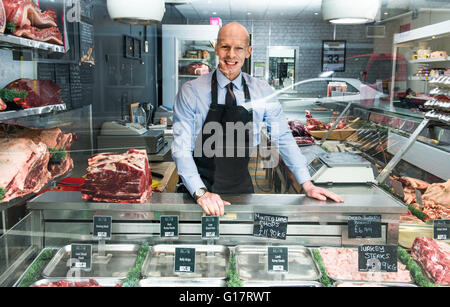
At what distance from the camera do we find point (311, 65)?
3002 millimetres

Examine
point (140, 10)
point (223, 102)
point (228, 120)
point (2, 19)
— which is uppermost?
point (140, 10)

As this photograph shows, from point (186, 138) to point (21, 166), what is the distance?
91 cm

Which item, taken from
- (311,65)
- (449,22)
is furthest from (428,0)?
(311,65)

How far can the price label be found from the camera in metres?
1.98

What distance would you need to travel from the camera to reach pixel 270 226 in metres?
1.98

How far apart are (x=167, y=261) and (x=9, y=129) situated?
129 centimetres

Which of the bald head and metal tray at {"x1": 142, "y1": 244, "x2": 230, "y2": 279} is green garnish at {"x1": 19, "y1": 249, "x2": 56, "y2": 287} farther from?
the bald head

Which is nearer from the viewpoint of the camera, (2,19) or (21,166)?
(2,19)

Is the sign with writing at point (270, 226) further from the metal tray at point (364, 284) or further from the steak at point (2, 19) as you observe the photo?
the steak at point (2, 19)

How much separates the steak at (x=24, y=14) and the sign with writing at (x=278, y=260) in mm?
1720

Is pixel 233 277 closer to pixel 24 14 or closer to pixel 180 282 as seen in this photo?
pixel 180 282

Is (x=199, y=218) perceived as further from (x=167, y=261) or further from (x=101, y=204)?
(x=101, y=204)

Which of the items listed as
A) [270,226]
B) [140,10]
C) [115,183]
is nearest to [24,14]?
[140,10]

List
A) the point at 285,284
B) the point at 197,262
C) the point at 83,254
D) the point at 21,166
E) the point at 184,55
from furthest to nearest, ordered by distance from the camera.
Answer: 1. the point at 184,55
2. the point at 21,166
3. the point at 197,262
4. the point at 83,254
5. the point at 285,284
